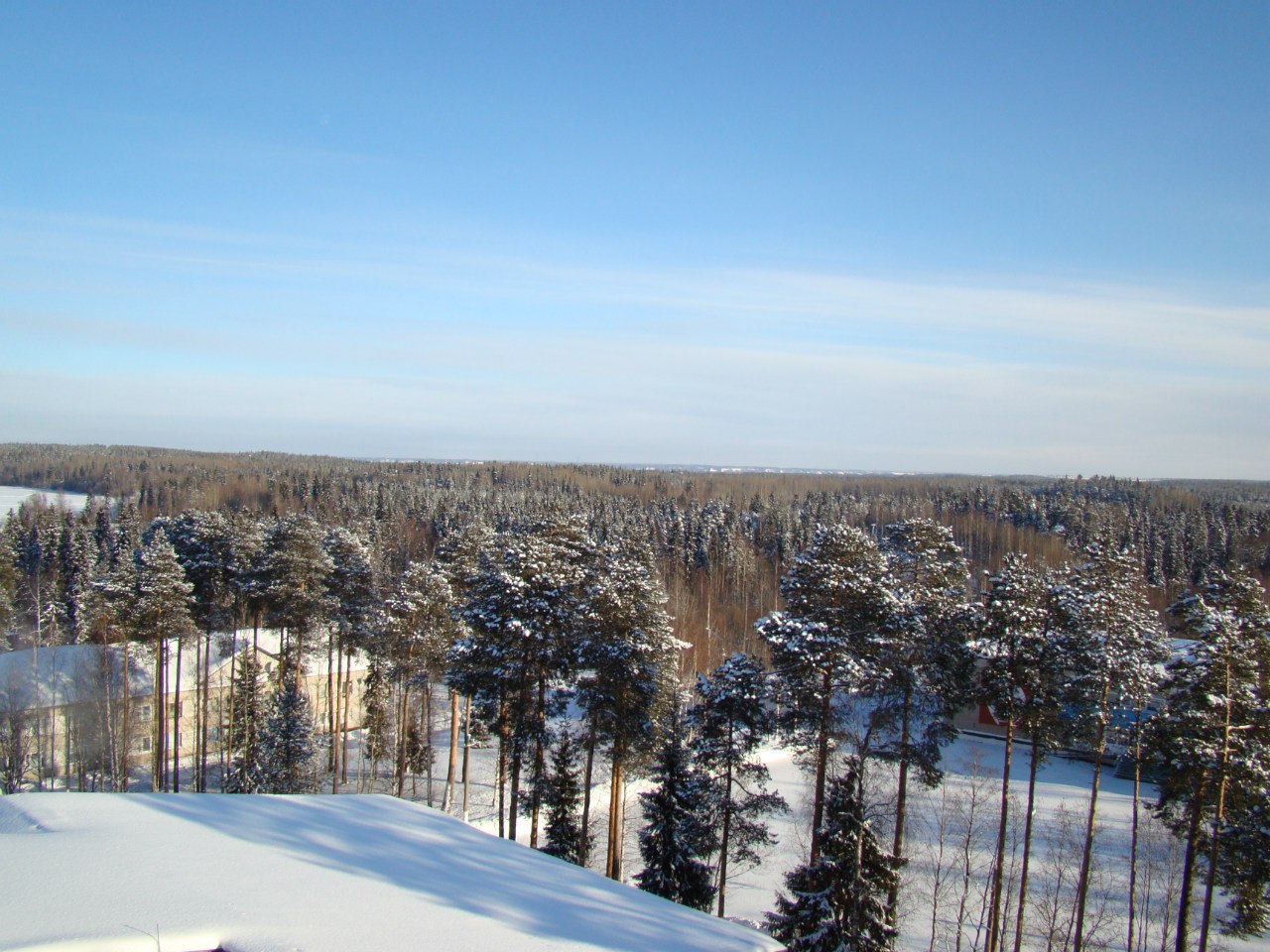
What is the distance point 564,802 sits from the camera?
18.6 m

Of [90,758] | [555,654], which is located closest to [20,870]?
[555,654]

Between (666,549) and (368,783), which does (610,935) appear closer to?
(368,783)

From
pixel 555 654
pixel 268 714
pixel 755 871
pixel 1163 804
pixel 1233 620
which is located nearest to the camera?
pixel 1233 620

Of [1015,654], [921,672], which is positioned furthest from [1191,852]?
[921,672]

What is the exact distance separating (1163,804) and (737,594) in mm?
51401

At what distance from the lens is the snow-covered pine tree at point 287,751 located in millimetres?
23188

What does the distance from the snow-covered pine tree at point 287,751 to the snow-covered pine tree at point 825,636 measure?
1581 cm

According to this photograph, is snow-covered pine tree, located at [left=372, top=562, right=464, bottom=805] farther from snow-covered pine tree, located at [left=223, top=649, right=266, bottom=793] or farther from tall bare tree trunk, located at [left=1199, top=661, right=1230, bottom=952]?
tall bare tree trunk, located at [left=1199, top=661, right=1230, bottom=952]

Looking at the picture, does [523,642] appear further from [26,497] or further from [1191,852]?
[26,497]

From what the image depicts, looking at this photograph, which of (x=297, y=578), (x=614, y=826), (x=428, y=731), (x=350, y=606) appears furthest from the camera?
(x=350, y=606)

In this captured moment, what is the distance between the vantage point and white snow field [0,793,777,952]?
6.66m

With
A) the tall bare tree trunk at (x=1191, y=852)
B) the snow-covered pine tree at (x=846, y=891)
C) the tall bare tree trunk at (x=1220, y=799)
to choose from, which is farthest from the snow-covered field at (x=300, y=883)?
the tall bare tree trunk at (x=1220, y=799)

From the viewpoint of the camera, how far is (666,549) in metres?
76.1

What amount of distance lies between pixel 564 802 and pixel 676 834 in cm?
334
